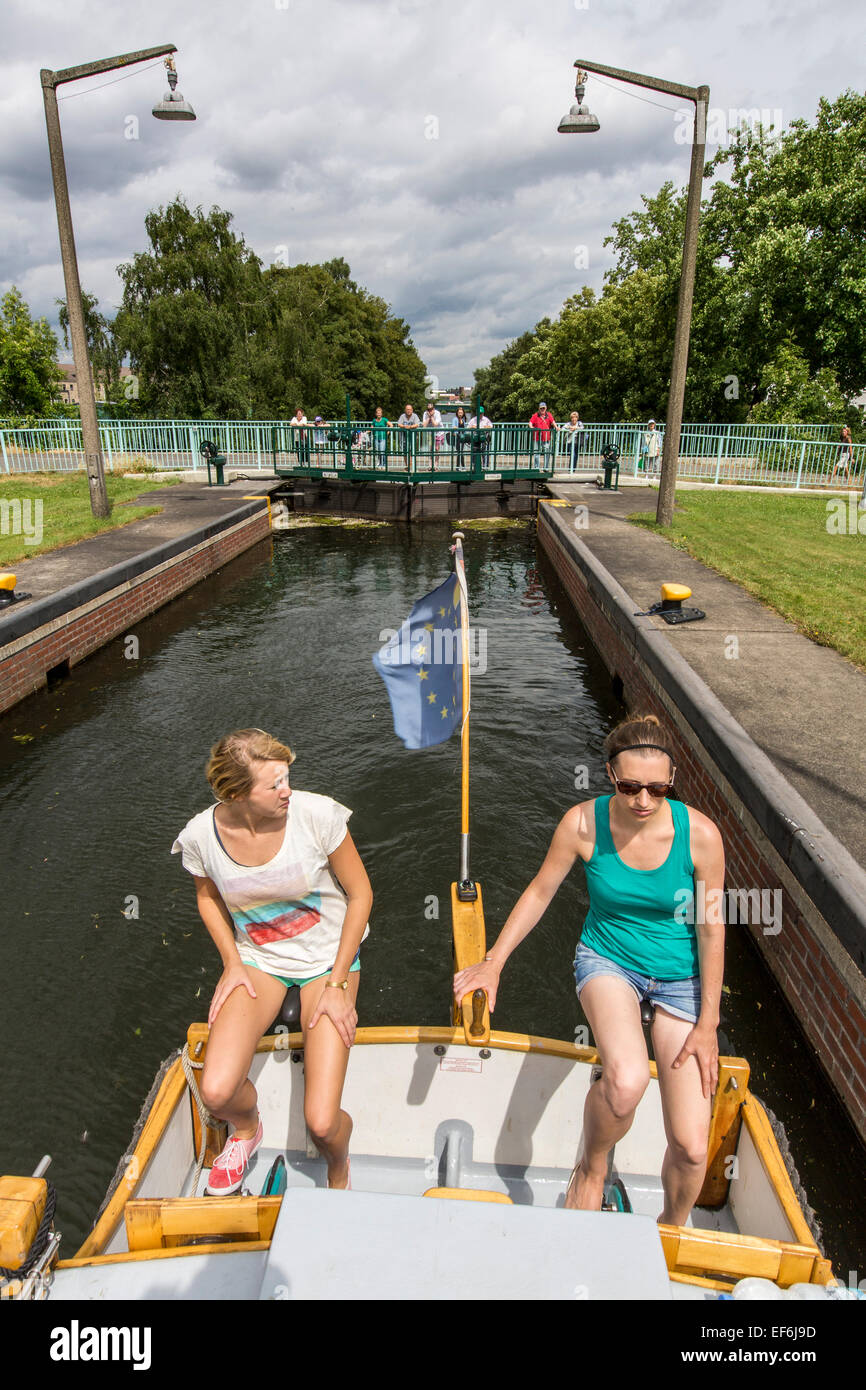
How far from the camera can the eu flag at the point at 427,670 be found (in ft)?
13.1

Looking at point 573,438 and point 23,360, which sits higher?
point 23,360

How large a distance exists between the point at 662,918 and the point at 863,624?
7.00 metres

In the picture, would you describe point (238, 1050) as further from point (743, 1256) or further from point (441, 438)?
point (441, 438)

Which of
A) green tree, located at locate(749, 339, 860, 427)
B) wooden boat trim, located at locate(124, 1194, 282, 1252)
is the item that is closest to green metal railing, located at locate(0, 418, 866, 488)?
green tree, located at locate(749, 339, 860, 427)

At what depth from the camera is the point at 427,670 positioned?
158 inches

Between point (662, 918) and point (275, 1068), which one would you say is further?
point (275, 1068)

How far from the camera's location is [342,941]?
3.12m

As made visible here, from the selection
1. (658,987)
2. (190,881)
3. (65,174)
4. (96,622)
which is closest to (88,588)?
(96,622)

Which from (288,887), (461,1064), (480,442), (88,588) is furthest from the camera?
(480,442)

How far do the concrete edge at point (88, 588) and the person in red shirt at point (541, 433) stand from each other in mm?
11653

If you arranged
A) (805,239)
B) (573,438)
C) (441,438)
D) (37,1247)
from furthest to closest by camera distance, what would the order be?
(805,239) < (573,438) < (441,438) < (37,1247)

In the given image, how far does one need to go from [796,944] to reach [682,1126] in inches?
83.9

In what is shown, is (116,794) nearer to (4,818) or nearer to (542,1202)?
(4,818)
